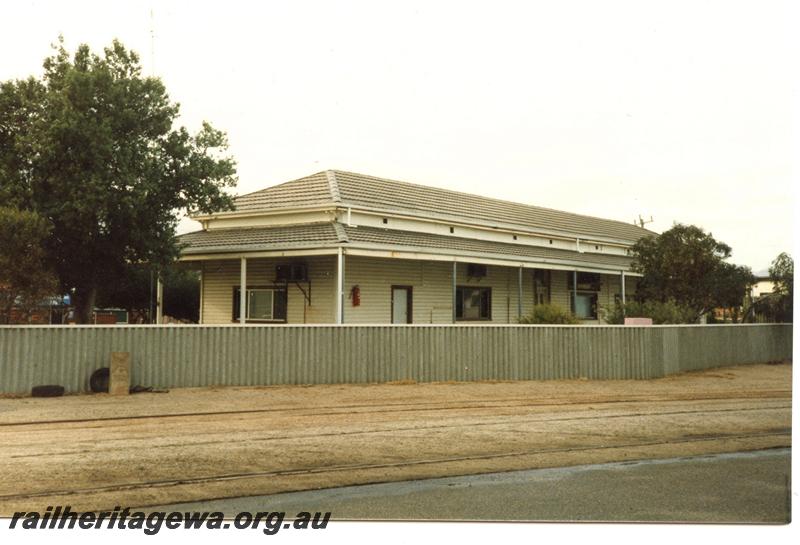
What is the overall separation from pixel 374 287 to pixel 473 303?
4.33m

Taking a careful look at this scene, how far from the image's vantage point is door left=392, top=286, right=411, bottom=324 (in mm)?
24100

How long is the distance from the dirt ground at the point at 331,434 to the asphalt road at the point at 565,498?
1.34 ft

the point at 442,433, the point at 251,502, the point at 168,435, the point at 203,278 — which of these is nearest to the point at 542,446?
the point at 442,433

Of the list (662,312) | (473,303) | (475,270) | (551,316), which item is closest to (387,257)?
(551,316)

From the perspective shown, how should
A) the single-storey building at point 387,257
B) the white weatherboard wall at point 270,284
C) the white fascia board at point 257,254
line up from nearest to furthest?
the white fascia board at point 257,254 → the single-storey building at point 387,257 → the white weatherboard wall at point 270,284

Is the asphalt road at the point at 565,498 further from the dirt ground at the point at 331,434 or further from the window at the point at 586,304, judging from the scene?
the window at the point at 586,304

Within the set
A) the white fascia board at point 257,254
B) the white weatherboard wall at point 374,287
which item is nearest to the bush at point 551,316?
the white weatherboard wall at point 374,287

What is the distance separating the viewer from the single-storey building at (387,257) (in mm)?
22312

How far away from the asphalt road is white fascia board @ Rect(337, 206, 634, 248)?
48.1 ft

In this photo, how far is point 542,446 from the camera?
35.2ft

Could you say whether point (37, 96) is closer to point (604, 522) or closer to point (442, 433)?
point (442, 433)

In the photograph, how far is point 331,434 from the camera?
11211 mm

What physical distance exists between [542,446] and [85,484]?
588 centimetres

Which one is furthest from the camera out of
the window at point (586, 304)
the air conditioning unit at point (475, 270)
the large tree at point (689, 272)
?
the window at point (586, 304)
